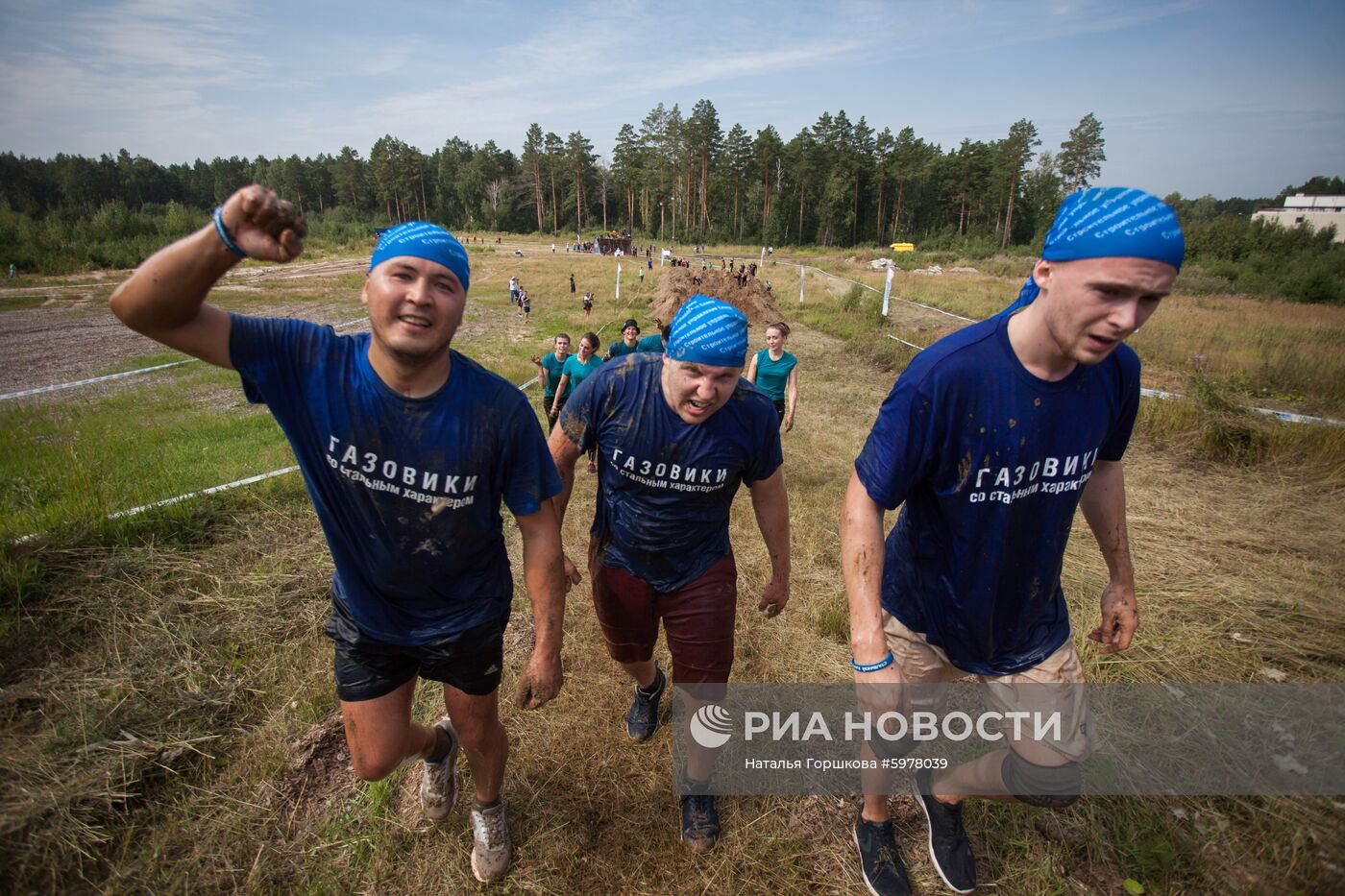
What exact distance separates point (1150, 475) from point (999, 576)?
6.33 meters

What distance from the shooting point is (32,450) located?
536 centimetres

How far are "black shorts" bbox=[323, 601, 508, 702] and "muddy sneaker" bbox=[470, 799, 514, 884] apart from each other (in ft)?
2.10

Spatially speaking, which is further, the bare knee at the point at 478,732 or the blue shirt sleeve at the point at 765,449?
the blue shirt sleeve at the point at 765,449

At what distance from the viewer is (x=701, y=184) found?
66.2 meters

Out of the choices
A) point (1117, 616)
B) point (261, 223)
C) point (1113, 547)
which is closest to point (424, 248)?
point (261, 223)

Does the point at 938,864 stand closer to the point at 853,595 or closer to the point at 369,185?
the point at 853,595

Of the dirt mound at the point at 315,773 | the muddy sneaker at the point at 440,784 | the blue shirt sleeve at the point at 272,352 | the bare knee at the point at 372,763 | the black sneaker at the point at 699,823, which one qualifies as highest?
the blue shirt sleeve at the point at 272,352

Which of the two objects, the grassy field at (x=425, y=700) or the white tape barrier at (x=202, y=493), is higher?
the white tape barrier at (x=202, y=493)

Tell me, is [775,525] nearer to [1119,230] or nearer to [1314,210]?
[1119,230]

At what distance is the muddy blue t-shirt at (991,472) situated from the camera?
187 cm

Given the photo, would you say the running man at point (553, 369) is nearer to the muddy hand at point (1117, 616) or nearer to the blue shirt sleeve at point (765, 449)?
the blue shirt sleeve at point (765, 449)

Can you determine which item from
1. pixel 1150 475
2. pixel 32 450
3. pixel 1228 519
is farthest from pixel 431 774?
pixel 1150 475

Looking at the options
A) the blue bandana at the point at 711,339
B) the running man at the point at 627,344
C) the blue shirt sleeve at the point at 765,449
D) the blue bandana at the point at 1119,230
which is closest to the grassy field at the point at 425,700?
the blue shirt sleeve at the point at 765,449

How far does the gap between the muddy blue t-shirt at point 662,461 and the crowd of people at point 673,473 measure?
13 millimetres
